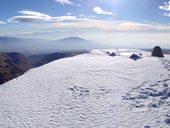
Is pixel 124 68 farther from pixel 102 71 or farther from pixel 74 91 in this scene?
pixel 74 91

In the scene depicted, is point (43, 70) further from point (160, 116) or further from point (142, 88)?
point (160, 116)

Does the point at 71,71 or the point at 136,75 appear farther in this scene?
the point at 71,71

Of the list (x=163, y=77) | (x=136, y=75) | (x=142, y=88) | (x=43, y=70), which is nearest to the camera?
(x=142, y=88)

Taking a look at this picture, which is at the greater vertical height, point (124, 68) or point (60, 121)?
point (124, 68)

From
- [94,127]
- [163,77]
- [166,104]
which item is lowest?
[94,127]

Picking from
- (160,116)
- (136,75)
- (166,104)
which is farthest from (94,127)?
(136,75)

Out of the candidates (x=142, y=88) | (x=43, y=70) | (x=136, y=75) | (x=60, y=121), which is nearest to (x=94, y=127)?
(x=60, y=121)

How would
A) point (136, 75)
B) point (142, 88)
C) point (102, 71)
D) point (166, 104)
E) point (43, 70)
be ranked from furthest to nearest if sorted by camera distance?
point (43, 70)
point (102, 71)
point (136, 75)
point (142, 88)
point (166, 104)
